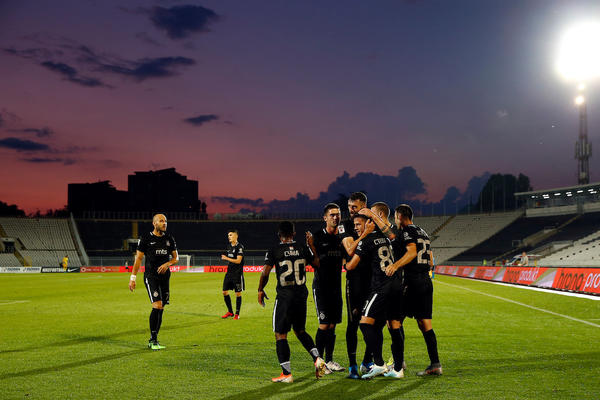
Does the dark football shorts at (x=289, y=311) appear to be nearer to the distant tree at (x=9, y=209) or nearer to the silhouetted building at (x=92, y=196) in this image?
the distant tree at (x=9, y=209)

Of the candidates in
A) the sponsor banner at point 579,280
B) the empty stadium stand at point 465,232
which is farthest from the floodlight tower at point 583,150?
the sponsor banner at point 579,280

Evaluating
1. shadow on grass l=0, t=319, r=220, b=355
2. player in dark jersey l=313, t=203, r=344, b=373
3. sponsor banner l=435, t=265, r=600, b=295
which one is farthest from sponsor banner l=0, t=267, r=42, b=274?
player in dark jersey l=313, t=203, r=344, b=373

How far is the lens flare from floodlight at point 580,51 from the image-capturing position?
3844cm

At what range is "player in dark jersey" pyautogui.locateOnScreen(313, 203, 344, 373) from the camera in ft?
24.5

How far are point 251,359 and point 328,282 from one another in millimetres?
2171

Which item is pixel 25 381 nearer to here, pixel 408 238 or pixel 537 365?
pixel 408 238

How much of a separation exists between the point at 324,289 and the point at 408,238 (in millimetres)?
1446

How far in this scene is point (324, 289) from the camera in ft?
24.6

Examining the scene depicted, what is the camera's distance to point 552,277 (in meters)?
→ 25.7

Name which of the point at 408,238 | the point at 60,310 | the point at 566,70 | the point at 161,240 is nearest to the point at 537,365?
the point at 408,238

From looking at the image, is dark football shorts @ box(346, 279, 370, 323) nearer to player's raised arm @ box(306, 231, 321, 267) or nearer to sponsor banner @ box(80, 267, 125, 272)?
player's raised arm @ box(306, 231, 321, 267)

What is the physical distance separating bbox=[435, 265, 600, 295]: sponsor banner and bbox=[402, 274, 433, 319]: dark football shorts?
57.2 feet

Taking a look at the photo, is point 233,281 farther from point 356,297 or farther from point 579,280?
point 579,280

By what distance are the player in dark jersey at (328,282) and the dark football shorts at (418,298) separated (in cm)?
100
